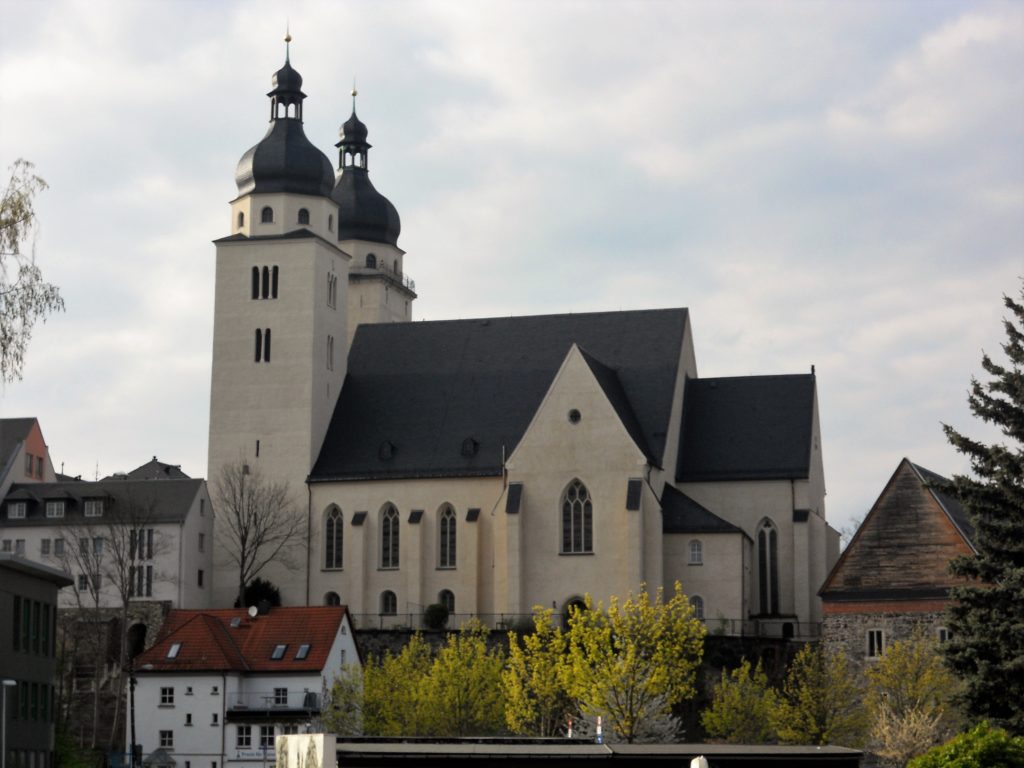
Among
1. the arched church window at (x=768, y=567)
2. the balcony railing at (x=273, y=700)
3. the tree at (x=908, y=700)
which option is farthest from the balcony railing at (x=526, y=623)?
the tree at (x=908, y=700)

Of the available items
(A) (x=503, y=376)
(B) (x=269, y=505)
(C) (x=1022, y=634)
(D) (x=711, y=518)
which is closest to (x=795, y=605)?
(D) (x=711, y=518)

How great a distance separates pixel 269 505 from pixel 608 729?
28075mm

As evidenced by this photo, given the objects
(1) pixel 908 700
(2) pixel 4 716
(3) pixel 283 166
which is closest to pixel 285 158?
(3) pixel 283 166

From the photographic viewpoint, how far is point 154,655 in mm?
78500

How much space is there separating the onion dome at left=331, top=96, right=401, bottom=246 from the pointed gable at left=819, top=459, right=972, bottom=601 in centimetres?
4478

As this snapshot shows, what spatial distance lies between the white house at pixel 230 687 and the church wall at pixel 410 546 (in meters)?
10.1

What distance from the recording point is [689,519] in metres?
85.8

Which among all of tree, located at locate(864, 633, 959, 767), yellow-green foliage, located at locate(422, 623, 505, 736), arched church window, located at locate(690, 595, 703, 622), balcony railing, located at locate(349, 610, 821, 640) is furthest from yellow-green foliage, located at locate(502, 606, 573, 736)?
arched church window, located at locate(690, 595, 703, 622)

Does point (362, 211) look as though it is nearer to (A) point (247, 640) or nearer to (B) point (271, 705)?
(A) point (247, 640)

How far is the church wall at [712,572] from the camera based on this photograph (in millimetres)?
84594

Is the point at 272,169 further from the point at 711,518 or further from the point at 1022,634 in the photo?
the point at 1022,634

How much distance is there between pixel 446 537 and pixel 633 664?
23225 millimetres

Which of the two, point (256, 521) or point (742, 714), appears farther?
point (256, 521)

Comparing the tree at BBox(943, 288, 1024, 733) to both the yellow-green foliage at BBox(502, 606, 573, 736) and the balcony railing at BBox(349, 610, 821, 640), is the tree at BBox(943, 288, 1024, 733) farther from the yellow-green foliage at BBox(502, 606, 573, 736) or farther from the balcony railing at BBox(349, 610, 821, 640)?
the balcony railing at BBox(349, 610, 821, 640)
